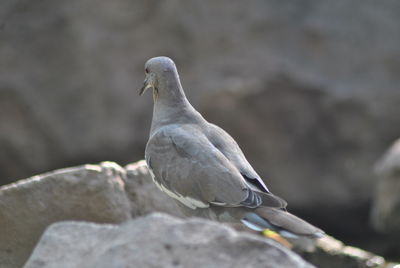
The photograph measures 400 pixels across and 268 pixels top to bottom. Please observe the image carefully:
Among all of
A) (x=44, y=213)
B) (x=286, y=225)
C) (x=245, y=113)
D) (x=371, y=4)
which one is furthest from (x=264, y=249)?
(x=371, y=4)

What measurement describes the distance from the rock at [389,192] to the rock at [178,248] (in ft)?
17.4

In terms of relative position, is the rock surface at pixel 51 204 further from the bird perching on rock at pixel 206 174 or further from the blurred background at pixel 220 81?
the blurred background at pixel 220 81

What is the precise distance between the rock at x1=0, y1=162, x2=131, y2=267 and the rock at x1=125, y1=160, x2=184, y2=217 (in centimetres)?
27

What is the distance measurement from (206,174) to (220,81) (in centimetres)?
456

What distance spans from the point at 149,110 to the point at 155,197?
4.29 metres

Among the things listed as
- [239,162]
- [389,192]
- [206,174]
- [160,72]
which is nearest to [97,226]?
[206,174]

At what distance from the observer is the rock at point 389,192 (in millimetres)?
8133

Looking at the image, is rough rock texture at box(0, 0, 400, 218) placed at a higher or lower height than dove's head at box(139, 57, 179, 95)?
lower

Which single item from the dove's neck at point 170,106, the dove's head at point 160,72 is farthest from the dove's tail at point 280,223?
the dove's head at point 160,72

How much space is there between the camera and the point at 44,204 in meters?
4.48

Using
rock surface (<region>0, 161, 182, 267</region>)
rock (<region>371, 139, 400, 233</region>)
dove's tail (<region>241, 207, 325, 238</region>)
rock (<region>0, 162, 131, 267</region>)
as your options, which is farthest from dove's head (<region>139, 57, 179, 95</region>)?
rock (<region>371, 139, 400, 233</region>)

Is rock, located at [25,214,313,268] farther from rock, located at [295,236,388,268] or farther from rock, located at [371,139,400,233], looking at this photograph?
rock, located at [371,139,400,233]

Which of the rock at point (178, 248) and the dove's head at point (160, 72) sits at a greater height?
the dove's head at point (160, 72)

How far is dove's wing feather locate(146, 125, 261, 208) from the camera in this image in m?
4.54
